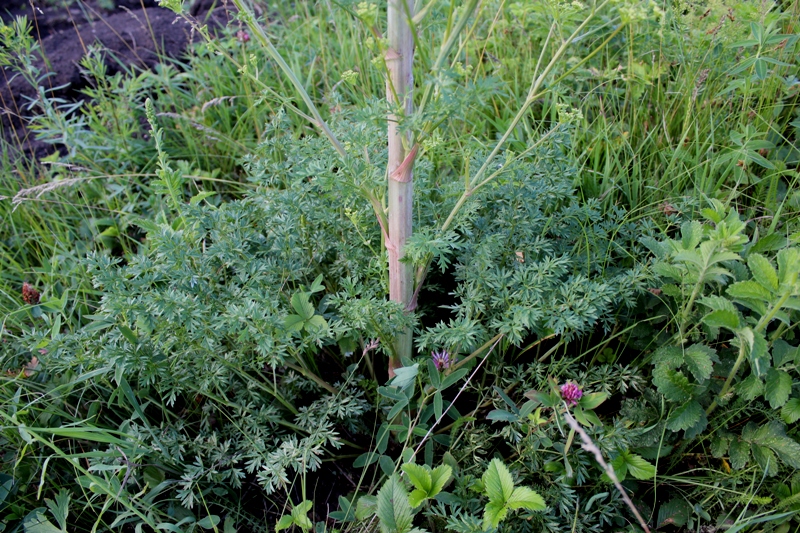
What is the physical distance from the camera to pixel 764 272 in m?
1.37

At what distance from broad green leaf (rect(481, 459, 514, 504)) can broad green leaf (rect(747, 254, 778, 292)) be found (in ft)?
2.43

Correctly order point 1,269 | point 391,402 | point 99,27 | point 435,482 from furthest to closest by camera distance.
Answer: point 99,27 < point 1,269 < point 391,402 < point 435,482

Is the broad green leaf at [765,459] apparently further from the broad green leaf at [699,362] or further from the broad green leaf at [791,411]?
the broad green leaf at [699,362]

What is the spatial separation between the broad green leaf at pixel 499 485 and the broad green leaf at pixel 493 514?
1 centimetres

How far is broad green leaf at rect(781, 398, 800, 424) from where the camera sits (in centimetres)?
147

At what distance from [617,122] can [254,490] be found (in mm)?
1942

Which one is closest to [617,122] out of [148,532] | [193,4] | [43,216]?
[148,532]

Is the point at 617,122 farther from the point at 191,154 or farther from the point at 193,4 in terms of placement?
the point at 193,4

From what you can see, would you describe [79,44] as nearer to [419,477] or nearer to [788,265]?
[419,477]

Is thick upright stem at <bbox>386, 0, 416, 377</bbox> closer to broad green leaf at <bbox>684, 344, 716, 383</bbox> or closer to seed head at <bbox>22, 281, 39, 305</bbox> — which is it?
broad green leaf at <bbox>684, 344, 716, 383</bbox>

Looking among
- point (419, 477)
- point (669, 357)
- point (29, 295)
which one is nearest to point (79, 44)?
point (29, 295)

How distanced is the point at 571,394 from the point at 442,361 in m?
0.34

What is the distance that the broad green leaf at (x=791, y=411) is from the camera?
57.7 inches

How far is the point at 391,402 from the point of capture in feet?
5.64
